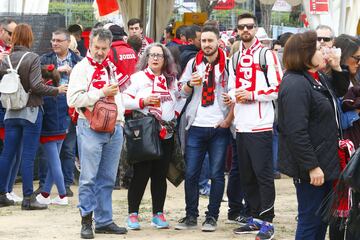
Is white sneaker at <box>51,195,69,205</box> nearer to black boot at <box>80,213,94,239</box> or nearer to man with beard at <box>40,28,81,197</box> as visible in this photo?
man with beard at <box>40,28,81,197</box>

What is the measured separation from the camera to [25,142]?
1090cm

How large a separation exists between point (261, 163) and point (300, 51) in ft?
7.13

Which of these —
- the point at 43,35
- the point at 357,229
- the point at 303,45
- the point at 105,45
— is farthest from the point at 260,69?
the point at 43,35

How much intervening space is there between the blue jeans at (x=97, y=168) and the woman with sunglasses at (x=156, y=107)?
385mm

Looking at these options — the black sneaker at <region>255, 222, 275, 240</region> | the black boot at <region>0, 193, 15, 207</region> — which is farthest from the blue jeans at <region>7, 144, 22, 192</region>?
the black sneaker at <region>255, 222, 275, 240</region>

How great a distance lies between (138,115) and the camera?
379 inches

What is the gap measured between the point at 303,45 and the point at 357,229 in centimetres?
144

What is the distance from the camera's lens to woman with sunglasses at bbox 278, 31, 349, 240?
273 inches

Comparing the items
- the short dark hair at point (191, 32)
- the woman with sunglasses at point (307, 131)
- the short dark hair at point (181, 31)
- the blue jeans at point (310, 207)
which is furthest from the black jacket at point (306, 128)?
the short dark hair at point (181, 31)

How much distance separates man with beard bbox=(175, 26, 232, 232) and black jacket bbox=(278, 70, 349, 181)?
2522 millimetres

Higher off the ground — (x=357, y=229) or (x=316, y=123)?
(x=316, y=123)

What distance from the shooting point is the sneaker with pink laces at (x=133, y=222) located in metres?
9.69

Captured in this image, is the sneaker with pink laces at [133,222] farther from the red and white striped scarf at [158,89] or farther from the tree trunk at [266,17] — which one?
the tree trunk at [266,17]

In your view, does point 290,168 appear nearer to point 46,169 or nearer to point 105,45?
point 105,45
